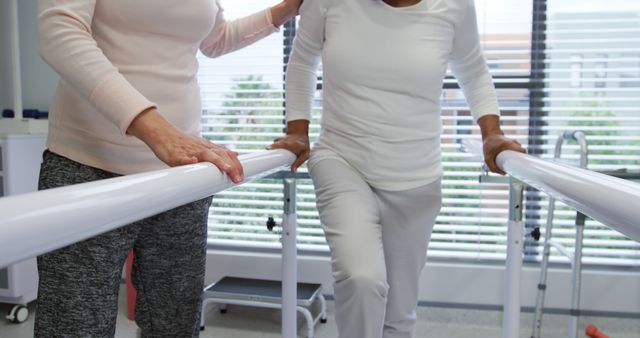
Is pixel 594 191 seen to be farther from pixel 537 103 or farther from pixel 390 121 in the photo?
pixel 537 103

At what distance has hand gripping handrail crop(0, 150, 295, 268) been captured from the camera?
1.23 feet

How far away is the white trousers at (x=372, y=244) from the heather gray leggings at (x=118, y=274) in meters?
0.32

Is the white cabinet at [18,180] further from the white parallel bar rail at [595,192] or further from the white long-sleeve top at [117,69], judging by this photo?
the white parallel bar rail at [595,192]

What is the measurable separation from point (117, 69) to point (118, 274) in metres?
0.40

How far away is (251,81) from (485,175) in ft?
5.34

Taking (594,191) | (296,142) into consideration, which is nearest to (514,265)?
(296,142)

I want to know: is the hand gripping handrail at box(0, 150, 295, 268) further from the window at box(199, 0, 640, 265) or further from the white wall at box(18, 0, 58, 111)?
the white wall at box(18, 0, 58, 111)

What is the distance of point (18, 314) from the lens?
251cm

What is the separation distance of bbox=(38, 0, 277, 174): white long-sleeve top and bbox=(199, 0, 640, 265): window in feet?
5.82

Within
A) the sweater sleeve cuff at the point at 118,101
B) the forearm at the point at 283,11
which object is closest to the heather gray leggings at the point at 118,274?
the sweater sleeve cuff at the point at 118,101

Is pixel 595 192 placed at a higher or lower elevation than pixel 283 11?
lower

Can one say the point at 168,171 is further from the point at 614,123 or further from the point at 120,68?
the point at 614,123

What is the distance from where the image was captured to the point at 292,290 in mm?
1481

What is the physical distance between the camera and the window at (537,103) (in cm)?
256
